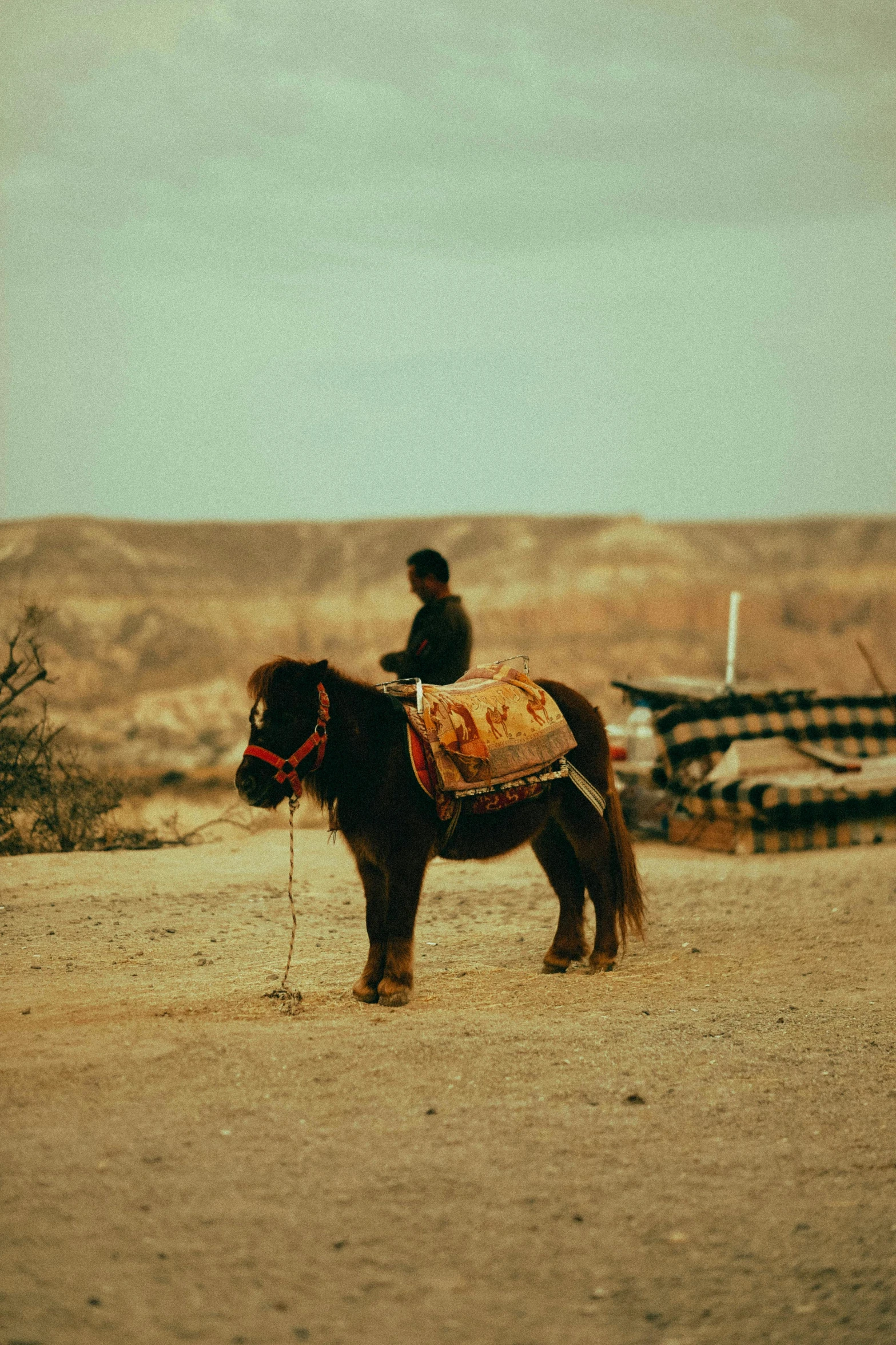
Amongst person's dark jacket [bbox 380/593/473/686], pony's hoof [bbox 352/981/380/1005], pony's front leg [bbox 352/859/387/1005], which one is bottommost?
pony's hoof [bbox 352/981/380/1005]

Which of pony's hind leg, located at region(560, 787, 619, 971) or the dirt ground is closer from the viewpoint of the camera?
the dirt ground

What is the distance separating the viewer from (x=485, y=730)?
18.6ft

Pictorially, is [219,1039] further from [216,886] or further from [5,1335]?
[216,886]

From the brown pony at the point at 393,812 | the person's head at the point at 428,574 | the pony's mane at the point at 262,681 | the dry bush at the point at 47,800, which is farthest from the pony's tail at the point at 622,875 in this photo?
the dry bush at the point at 47,800

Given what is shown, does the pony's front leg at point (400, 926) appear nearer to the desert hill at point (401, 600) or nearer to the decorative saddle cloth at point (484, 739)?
the decorative saddle cloth at point (484, 739)

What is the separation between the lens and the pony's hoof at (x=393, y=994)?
543 cm

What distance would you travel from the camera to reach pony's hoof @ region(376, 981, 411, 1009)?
543 cm

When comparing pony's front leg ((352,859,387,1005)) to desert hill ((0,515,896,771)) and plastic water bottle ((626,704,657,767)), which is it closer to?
plastic water bottle ((626,704,657,767))

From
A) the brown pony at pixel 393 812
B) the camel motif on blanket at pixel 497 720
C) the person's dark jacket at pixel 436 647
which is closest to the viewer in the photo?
the brown pony at pixel 393 812

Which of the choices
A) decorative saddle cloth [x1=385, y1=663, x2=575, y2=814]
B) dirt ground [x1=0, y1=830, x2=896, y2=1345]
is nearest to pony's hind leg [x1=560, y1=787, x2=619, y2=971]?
dirt ground [x1=0, y1=830, x2=896, y2=1345]

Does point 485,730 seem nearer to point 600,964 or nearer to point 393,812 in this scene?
point 393,812

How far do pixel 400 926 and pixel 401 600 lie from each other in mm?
32432

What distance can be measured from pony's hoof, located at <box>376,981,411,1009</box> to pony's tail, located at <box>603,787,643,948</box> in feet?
4.37

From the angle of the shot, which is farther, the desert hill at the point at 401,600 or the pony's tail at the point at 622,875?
the desert hill at the point at 401,600
